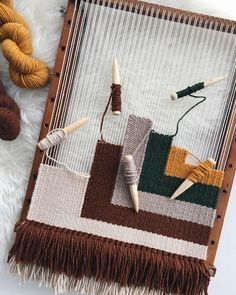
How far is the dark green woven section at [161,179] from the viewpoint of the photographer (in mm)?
927

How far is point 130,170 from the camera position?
0.90m

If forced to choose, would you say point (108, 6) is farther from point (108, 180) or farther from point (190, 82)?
point (108, 180)

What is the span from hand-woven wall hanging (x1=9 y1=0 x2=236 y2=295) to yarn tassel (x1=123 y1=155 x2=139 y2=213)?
0.01 metres

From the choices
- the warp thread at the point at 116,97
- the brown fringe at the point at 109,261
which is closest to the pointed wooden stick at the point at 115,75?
the warp thread at the point at 116,97

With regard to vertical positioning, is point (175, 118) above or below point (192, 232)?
above

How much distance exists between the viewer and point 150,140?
0.93 metres

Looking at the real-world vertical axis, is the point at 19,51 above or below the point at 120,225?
above

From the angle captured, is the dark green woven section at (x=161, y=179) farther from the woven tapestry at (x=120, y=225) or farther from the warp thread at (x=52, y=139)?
the warp thread at (x=52, y=139)

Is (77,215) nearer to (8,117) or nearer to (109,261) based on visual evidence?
(109,261)

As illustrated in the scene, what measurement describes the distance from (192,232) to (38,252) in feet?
0.95

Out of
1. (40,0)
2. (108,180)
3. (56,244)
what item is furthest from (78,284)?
(40,0)

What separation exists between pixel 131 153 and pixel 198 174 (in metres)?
0.13

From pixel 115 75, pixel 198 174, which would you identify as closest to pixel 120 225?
pixel 198 174

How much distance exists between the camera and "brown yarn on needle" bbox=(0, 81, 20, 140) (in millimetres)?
897
